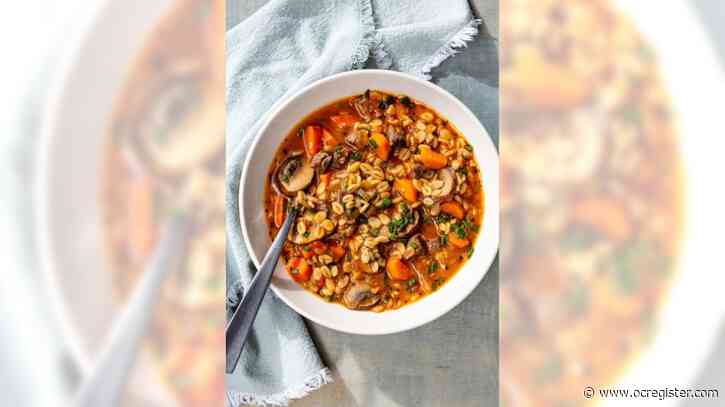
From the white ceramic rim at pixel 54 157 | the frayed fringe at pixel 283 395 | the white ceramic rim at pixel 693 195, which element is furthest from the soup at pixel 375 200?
the white ceramic rim at pixel 54 157

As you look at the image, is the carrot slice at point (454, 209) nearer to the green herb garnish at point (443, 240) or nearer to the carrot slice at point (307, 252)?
the green herb garnish at point (443, 240)

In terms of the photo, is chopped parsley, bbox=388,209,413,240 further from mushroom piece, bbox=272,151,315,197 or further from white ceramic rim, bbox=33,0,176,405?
white ceramic rim, bbox=33,0,176,405

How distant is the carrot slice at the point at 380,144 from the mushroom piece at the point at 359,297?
23 centimetres

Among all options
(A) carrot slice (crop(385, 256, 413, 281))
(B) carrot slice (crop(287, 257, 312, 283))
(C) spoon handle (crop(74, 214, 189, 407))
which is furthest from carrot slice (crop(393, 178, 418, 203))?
(C) spoon handle (crop(74, 214, 189, 407))

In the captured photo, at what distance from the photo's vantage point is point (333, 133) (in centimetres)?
104

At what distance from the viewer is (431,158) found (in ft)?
3.35

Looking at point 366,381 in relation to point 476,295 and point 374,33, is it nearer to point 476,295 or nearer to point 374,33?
point 476,295

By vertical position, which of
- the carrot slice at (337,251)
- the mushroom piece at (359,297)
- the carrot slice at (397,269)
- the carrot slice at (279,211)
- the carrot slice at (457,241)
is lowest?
the mushroom piece at (359,297)

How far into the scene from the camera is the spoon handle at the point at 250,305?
3.21 feet

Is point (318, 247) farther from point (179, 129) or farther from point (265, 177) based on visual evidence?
point (179, 129)

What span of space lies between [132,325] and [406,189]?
0.53 m

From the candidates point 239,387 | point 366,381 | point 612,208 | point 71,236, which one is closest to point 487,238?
point 612,208

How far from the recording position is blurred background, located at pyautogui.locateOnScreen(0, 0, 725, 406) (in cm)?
62

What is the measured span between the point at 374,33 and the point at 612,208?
53cm
